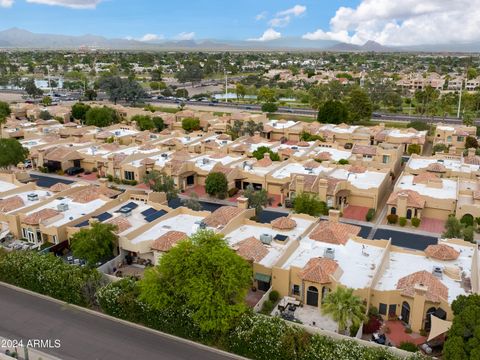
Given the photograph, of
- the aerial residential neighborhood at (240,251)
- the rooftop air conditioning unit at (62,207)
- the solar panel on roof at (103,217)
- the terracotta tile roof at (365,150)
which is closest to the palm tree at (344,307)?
the aerial residential neighborhood at (240,251)

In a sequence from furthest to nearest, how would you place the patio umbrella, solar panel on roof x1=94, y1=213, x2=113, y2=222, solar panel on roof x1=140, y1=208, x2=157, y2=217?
solar panel on roof x1=140, y1=208, x2=157, y2=217
solar panel on roof x1=94, y1=213, x2=113, y2=222
the patio umbrella

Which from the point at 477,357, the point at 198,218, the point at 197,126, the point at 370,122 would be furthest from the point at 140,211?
the point at 370,122

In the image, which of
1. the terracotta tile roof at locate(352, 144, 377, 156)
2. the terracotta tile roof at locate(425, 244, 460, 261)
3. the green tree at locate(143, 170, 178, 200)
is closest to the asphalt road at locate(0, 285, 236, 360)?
the terracotta tile roof at locate(425, 244, 460, 261)

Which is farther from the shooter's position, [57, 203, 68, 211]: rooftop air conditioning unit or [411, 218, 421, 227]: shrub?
[411, 218, 421, 227]: shrub

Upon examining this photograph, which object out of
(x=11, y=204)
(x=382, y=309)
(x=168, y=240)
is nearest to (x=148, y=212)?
(x=168, y=240)

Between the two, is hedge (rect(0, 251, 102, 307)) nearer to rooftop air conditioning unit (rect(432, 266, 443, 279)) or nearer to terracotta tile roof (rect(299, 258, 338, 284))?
terracotta tile roof (rect(299, 258, 338, 284))

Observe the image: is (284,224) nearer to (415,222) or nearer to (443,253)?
(443,253)

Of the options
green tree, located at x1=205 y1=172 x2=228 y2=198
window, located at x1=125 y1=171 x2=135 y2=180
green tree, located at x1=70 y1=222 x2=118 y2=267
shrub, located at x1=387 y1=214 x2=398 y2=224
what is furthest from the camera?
window, located at x1=125 y1=171 x2=135 y2=180

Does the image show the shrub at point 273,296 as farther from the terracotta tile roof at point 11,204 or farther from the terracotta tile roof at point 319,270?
the terracotta tile roof at point 11,204
